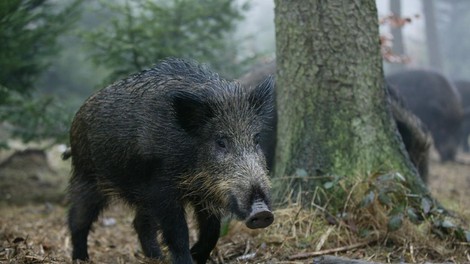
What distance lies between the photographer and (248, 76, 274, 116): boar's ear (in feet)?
14.6

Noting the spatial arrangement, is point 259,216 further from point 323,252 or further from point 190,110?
point 323,252

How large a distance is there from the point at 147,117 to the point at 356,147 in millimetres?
2041

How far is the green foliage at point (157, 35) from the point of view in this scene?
7.98 m

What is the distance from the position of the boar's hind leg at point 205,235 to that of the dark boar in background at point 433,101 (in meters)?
7.52

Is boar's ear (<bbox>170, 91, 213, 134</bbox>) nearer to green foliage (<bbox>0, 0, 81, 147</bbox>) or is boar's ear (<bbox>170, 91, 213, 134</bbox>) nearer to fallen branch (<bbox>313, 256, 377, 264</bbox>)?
fallen branch (<bbox>313, 256, 377, 264</bbox>)

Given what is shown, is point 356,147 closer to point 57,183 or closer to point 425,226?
point 425,226

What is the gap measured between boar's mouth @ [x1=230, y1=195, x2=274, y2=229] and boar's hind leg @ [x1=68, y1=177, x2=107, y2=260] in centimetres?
186

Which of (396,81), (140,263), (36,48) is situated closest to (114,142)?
(140,263)

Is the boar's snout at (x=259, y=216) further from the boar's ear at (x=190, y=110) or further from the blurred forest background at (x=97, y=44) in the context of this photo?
the blurred forest background at (x=97, y=44)

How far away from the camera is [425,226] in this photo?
499 centimetres

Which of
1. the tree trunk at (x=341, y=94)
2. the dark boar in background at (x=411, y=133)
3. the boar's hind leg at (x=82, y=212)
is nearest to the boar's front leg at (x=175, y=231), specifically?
the boar's hind leg at (x=82, y=212)

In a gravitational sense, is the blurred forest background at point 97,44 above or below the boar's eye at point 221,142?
above

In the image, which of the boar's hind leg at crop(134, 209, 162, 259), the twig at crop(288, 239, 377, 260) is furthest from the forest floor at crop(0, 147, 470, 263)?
the boar's hind leg at crop(134, 209, 162, 259)

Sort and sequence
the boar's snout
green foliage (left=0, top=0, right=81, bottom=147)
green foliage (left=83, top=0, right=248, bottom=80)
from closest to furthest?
the boar's snout → green foliage (left=0, top=0, right=81, bottom=147) → green foliage (left=83, top=0, right=248, bottom=80)
